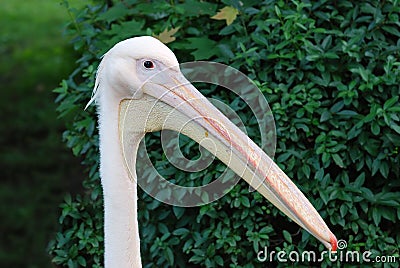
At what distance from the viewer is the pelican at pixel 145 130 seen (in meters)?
3.04

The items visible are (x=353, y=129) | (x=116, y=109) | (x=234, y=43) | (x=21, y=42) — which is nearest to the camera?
(x=116, y=109)

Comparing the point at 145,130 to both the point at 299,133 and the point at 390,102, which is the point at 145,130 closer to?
the point at 299,133

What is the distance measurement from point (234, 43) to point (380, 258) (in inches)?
57.6

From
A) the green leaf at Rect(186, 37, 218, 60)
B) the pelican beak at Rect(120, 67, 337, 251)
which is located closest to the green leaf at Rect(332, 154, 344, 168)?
the green leaf at Rect(186, 37, 218, 60)

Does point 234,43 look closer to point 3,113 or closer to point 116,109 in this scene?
point 116,109

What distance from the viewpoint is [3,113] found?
29.9 ft

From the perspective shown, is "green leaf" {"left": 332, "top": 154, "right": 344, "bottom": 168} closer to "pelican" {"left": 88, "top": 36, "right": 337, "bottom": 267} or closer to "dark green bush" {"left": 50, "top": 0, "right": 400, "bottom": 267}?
"dark green bush" {"left": 50, "top": 0, "right": 400, "bottom": 267}

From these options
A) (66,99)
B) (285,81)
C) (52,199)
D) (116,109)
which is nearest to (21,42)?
(52,199)
